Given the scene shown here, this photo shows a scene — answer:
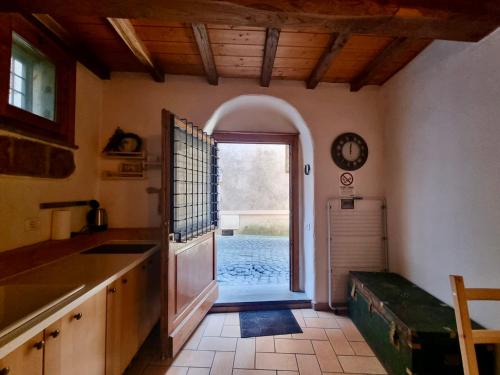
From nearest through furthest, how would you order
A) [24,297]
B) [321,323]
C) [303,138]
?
[24,297] → [321,323] → [303,138]

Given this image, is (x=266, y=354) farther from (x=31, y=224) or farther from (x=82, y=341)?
(x=31, y=224)

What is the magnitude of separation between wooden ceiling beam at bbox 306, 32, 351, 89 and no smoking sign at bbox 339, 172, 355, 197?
98 centimetres

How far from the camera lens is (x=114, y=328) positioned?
1.31 meters

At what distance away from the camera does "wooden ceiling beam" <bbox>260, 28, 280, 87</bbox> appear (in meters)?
1.67

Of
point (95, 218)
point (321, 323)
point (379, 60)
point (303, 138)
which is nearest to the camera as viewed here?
point (379, 60)

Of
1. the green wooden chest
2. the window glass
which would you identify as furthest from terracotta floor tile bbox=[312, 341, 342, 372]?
the window glass

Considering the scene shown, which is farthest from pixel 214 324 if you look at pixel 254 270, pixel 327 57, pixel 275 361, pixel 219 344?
pixel 327 57

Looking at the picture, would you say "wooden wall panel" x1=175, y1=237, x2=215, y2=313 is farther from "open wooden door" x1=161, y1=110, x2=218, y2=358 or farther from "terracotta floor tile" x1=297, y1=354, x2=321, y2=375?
"terracotta floor tile" x1=297, y1=354, x2=321, y2=375

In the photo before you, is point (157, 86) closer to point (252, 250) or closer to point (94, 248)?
point (94, 248)

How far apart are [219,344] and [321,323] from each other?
0.97 meters

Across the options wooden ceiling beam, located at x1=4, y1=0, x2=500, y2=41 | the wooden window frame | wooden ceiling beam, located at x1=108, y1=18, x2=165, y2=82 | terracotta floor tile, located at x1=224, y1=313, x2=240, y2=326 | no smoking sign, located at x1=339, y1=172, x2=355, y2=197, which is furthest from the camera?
no smoking sign, located at x1=339, y1=172, x2=355, y2=197

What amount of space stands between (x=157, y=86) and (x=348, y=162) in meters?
2.08

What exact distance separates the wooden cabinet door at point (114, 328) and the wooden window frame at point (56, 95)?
1.10 m

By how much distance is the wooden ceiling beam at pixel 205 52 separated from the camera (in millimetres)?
1633
